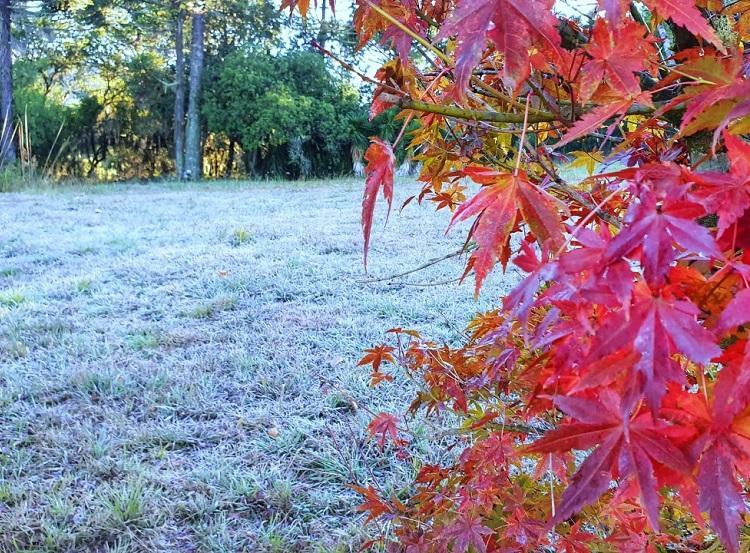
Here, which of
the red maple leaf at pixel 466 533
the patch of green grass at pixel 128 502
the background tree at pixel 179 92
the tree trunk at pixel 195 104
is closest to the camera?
the red maple leaf at pixel 466 533

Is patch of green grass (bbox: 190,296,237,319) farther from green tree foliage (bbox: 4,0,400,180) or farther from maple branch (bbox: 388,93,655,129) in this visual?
green tree foliage (bbox: 4,0,400,180)

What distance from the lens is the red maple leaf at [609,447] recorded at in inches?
17.8

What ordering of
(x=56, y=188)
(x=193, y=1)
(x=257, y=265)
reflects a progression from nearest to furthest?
(x=257, y=265), (x=56, y=188), (x=193, y=1)

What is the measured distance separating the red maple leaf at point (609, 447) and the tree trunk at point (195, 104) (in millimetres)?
10592

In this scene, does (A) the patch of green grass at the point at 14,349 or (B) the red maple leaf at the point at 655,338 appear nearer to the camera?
(B) the red maple leaf at the point at 655,338

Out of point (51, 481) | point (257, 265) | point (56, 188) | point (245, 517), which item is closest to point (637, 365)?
point (245, 517)

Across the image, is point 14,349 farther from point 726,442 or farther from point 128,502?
point 726,442

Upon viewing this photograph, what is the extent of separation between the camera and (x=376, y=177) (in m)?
0.63

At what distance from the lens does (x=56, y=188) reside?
8.16m

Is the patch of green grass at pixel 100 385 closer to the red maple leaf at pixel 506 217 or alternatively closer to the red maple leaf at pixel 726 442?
the red maple leaf at pixel 506 217

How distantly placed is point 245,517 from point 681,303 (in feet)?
4.37

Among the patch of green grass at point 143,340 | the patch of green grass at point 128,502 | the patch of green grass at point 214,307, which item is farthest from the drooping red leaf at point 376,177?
the patch of green grass at point 214,307

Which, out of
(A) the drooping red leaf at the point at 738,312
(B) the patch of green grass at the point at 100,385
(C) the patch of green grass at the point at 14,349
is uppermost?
(A) the drooping red leaf at the point at 738,312

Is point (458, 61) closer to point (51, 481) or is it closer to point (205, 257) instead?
point (51, 481)
